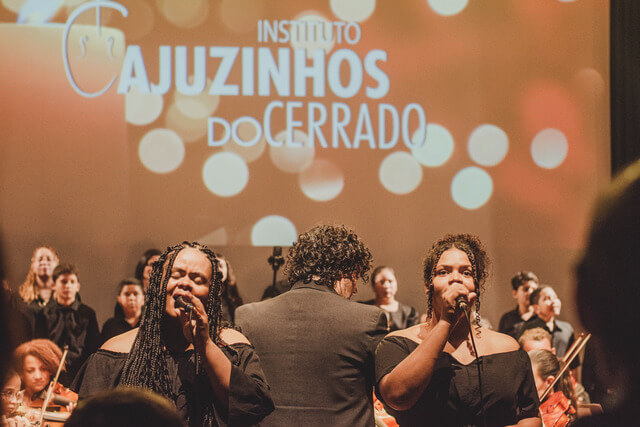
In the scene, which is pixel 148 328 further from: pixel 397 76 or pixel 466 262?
pixel 397 76

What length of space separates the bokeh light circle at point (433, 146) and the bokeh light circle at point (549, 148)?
86 cm

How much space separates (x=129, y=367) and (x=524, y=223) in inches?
227

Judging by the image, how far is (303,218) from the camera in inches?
280

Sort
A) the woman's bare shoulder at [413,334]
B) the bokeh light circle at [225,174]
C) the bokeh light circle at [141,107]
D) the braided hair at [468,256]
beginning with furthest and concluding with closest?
the bokeh light circle at [225,174] → the bokeh light circle at [141,107] → the braided hair at [468,256] → the woman's bare shoulder at [413,334]

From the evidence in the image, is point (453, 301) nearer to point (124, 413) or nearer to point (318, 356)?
point (318, 356)

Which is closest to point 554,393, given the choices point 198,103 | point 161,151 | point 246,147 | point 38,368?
point 38,368

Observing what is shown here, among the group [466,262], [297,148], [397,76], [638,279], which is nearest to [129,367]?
[466,262]

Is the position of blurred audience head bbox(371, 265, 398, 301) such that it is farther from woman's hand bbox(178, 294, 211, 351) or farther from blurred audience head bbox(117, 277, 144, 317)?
woman's hand bbox(178, 294, 211, 351)

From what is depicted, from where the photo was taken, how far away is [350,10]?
7102mm

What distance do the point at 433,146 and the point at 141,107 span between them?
9.07 feet

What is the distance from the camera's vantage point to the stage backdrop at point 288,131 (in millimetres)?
6957

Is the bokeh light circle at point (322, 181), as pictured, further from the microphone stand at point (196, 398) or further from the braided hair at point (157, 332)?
the microphone stand at point (196, 398)

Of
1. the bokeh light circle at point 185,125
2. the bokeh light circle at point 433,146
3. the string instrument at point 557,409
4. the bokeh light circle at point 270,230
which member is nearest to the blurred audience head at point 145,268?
the bokeh light circle at point 270,230

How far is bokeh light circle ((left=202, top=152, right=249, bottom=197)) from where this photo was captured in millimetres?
7012
